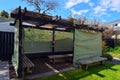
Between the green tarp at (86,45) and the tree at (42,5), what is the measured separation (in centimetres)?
1123

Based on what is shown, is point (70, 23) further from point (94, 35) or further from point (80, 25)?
point (94, 35)

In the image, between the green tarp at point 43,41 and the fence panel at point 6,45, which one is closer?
the fence panel at point 6,45

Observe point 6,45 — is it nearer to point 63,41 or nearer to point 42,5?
point 63,41

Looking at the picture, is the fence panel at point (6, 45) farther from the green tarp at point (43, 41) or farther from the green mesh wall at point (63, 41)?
the green mesh wall at point (63, 41)

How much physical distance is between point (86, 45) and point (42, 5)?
41.2 ft

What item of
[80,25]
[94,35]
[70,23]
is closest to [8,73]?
[70,23]

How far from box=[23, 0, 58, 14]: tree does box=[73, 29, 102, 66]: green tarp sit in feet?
36.8

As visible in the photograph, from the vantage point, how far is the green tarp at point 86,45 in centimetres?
751

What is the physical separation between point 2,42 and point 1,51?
57 centimetres

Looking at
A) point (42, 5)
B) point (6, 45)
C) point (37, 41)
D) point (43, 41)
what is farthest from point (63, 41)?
point (42, 5)

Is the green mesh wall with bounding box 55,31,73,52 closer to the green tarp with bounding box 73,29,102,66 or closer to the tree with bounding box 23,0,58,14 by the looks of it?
the green tarp with bounding box 73,29,102,66

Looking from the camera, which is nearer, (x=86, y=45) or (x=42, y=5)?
(x=86, y=45)

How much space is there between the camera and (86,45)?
27.0ft

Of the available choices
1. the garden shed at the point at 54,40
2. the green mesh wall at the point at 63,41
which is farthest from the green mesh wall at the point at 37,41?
the green mesh wall at the point at 63,41
